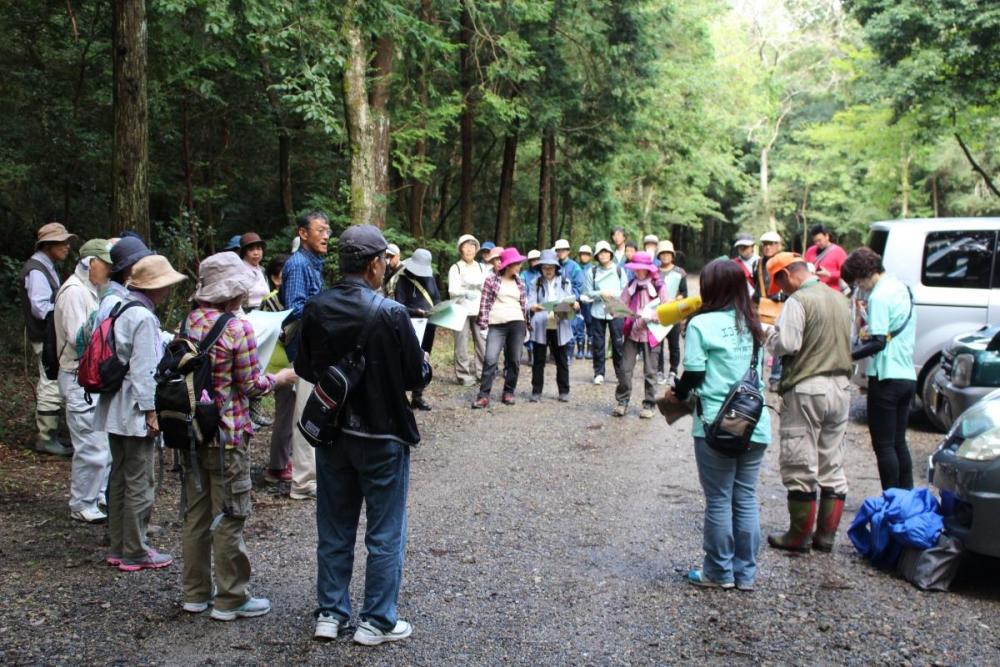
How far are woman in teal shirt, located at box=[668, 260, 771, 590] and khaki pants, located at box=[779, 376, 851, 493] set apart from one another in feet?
2.50

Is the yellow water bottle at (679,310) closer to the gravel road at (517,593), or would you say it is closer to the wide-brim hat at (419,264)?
the gravel road at (517,593)

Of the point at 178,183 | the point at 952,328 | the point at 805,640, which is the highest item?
the point at 178,183

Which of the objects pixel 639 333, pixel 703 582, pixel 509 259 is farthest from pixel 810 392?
pixel 509 259

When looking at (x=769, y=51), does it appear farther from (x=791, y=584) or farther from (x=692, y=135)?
(x=791, y=584)

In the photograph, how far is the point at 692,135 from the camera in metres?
26.8

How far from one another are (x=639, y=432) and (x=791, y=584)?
180 inches

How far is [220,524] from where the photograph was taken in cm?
446

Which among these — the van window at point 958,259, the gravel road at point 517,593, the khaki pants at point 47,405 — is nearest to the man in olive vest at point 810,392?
the gravel road at point 517,593

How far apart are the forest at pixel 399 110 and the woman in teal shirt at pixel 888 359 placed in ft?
20.4

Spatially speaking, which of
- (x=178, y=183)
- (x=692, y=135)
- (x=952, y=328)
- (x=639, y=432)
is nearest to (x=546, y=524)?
(x=639, y=432)

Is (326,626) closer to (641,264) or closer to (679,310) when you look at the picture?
(679,310)

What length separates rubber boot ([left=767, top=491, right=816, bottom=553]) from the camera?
19.1 feet

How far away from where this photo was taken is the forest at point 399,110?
35.0 feet

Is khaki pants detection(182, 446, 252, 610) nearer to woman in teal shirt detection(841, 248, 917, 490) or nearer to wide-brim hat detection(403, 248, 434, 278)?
woman in teal shirt detection(841, 248, 917, 490)
